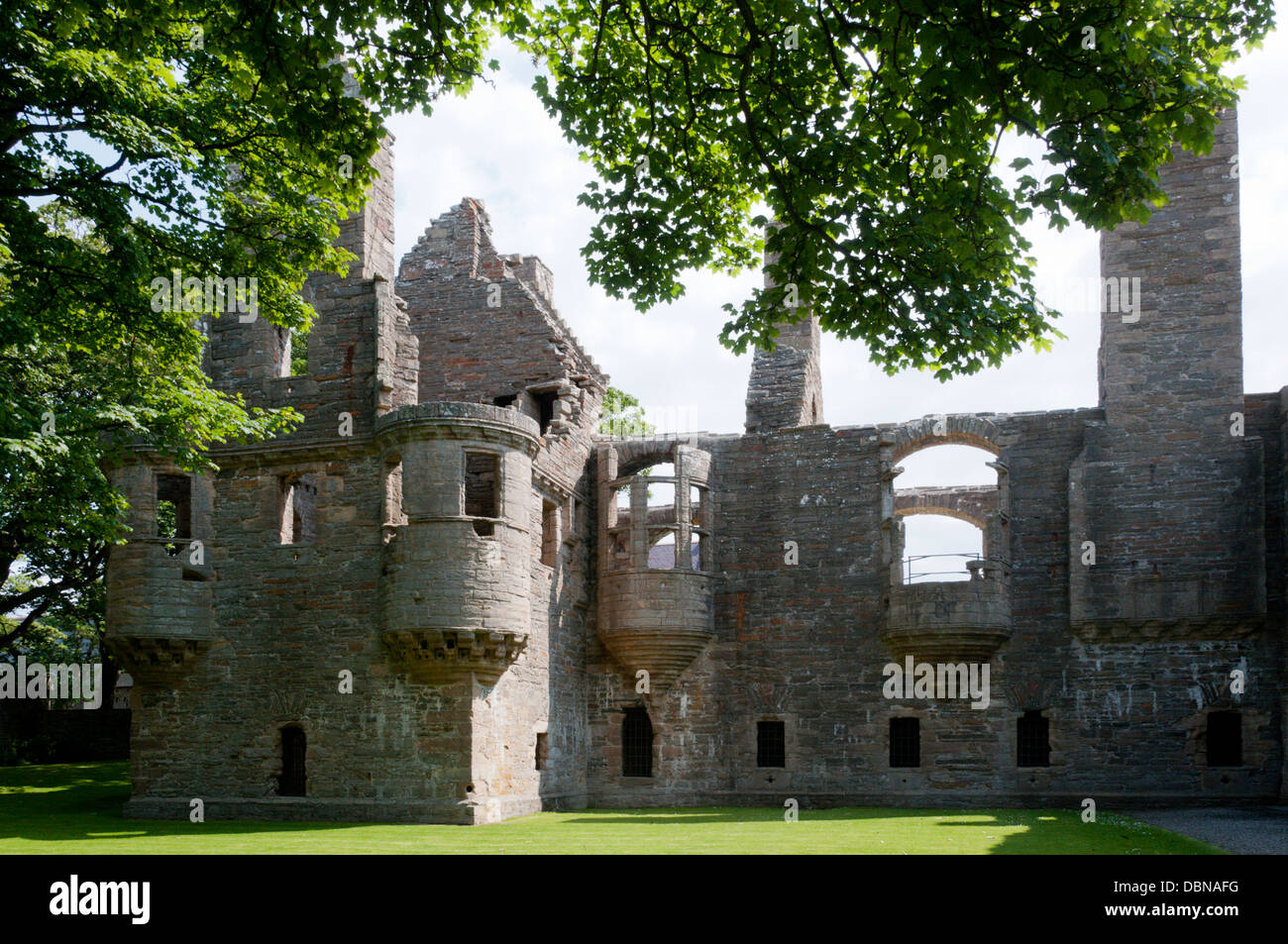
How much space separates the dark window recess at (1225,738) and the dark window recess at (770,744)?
8252mm

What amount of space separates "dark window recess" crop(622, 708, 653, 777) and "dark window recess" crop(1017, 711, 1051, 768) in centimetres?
754

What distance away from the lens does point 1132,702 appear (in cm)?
2425

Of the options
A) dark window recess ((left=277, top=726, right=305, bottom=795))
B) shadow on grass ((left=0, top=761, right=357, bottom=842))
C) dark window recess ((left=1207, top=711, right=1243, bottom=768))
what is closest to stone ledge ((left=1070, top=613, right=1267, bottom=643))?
dark window recess ((left=1207, top=711, right=1243, bottom=768))

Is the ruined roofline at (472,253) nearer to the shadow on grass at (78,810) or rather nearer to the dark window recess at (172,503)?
the dark window recess at (172,503)

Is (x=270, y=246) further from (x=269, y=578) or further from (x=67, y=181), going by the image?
(x=269, y=578)

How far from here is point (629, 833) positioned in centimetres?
1845

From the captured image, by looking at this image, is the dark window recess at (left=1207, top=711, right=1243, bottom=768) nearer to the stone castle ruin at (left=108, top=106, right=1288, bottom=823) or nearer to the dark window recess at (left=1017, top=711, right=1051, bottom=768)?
the stone castle ruin at (left=108, top=106, right=1288, bottom=823)

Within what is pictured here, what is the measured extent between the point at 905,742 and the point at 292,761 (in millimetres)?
12035

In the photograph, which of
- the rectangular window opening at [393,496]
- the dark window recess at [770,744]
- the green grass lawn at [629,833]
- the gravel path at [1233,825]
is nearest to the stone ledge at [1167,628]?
the gravel path at [1233,825]

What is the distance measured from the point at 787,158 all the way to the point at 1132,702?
16.5 m

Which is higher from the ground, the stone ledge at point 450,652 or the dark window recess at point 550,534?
the dark window recess at point 550,534

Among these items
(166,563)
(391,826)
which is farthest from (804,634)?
(166,563)

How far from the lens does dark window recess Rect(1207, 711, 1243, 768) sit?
942 inches

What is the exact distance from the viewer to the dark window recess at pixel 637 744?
86.7 ft
